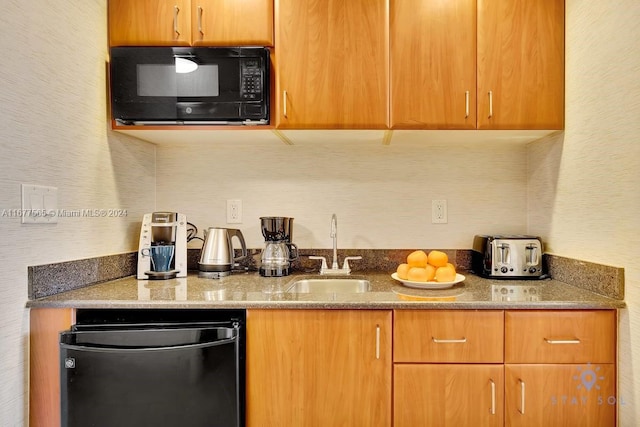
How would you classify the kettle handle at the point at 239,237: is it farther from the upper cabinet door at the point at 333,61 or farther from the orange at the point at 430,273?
the orange at the point at 430,273

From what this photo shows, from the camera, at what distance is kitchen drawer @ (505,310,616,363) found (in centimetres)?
129

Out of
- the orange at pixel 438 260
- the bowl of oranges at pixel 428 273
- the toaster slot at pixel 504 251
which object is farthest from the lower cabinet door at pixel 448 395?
the toaster slot at pixel 504 251

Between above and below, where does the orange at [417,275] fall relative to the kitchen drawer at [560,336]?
above

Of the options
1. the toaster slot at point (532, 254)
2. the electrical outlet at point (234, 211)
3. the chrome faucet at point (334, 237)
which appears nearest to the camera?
the toaster slot at point (532, 254)

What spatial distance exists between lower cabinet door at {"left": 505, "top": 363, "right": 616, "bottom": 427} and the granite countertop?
0.22m

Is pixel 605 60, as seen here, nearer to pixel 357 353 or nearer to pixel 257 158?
pixel 357 353

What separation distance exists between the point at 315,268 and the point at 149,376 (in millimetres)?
951

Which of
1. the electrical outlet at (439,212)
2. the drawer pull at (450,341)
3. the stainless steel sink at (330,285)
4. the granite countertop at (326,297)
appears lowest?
the drawer pull at (450,341)

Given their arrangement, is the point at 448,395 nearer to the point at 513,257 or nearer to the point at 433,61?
the point at 513,257

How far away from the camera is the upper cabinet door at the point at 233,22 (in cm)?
160

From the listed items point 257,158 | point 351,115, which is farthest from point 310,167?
point 351,115

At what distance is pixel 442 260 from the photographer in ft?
5.32

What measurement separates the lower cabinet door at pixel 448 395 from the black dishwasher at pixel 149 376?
571mm

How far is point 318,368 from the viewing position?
1325 mm
